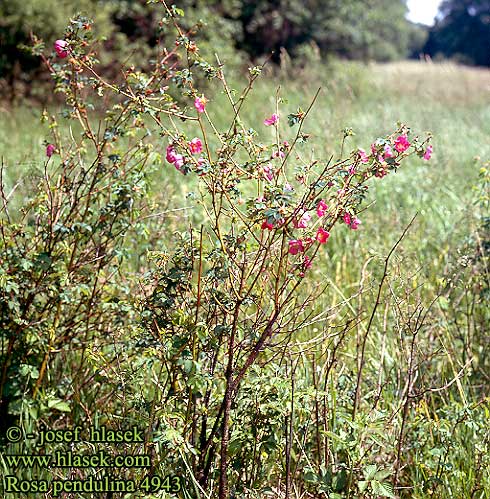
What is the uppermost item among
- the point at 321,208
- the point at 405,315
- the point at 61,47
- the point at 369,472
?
the point at 61,47

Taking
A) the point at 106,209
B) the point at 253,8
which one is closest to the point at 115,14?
the point at 253,8

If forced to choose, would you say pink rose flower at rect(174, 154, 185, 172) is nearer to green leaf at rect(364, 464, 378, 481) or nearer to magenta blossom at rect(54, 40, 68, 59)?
magenta blossom at rect(54, 40, 68, 59)

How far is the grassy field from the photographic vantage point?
1829 mm

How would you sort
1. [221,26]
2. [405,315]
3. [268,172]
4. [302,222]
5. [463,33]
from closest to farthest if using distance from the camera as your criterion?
[302,222]
[268,172]
[405,315]
[221,26]
[463,33]

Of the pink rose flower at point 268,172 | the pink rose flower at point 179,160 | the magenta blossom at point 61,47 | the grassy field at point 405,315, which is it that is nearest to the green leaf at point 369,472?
the grassy field at point 405,315

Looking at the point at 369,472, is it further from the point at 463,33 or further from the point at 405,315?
the point at 463,33

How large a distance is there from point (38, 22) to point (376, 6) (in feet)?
32.9

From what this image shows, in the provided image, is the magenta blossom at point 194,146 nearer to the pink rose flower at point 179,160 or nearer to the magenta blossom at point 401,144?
the pink rose flower at point 179,160

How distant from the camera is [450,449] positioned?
196cm

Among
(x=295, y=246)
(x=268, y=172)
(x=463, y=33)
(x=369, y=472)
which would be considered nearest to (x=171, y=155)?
(x=268, y=172)

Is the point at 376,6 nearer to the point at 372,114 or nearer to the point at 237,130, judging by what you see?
the point at 372,114

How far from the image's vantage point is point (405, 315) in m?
2.14

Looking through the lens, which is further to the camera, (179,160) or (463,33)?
(463,33)

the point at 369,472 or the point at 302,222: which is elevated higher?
the point at 302,222
